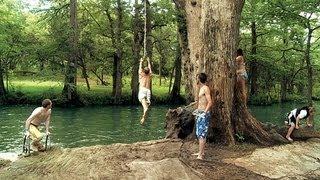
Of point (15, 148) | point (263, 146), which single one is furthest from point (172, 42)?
point (263, 146)

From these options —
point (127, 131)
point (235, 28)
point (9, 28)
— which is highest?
point (9, 28)

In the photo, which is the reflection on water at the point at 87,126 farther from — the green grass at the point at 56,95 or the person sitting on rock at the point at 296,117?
the person sitting on rock at the point at 296,117

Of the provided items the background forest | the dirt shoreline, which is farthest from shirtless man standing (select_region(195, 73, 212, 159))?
the background forest

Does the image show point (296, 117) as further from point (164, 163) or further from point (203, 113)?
point (164, 163)

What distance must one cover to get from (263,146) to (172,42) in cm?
2957

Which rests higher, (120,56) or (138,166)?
(120,56)

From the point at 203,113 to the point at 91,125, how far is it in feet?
49.7

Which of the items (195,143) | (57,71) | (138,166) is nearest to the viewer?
(138,166)

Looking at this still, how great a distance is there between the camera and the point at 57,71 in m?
36.8

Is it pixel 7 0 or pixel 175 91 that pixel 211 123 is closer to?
pixel 175 91

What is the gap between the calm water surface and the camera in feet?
70.5

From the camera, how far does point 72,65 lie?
3681cm

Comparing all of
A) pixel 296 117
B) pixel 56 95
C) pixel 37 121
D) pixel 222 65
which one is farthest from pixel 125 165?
pixel 56 95

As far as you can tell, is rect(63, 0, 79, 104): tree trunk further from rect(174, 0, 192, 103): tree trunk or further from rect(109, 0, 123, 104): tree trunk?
rect(174, 0, 192, 103): tree trunk
